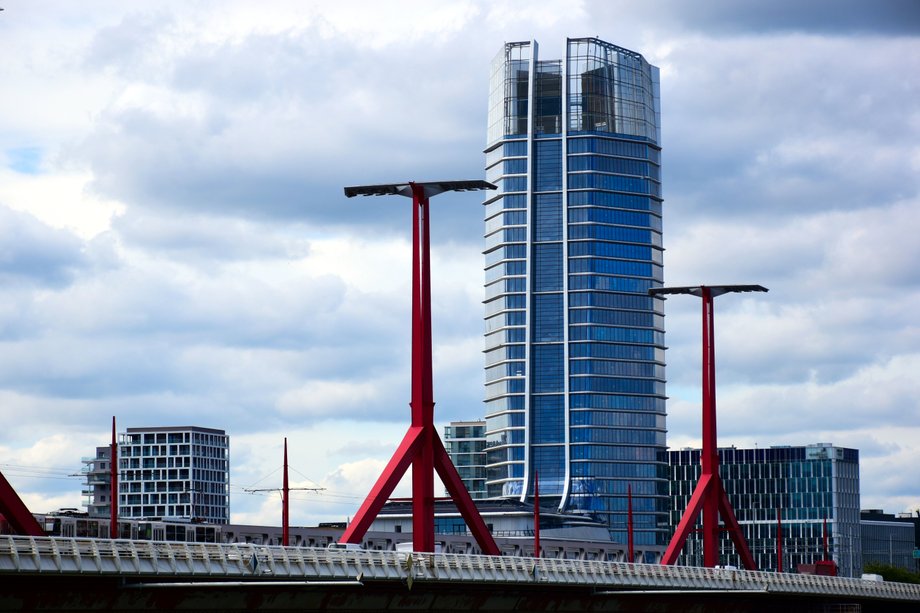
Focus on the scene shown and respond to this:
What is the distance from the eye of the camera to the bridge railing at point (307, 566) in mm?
53781

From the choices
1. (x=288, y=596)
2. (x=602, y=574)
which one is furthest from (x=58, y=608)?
(x=602, y=574)

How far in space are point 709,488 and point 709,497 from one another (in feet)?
1.83

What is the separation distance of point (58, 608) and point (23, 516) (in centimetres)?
324

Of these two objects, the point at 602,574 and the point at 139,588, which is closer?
the point at 139,588

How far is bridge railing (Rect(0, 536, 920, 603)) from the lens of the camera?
176 feet

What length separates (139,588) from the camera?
194 feet

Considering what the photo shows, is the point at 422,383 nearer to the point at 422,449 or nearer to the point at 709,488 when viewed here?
the point at 422,449

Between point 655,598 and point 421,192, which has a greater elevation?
point 421,192

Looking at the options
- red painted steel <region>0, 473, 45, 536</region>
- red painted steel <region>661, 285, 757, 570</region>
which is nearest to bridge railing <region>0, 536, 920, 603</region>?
red painted steel <region>0, 473, 45, 536</region>

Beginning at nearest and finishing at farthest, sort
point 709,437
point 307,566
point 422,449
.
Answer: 1. point 307,566
2. point 422,449
3. point 709,437

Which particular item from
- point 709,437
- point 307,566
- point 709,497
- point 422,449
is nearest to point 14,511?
point 307,566

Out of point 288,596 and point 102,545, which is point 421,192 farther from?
point 102,545

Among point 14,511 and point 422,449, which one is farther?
point 422,449

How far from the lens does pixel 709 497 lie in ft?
356
